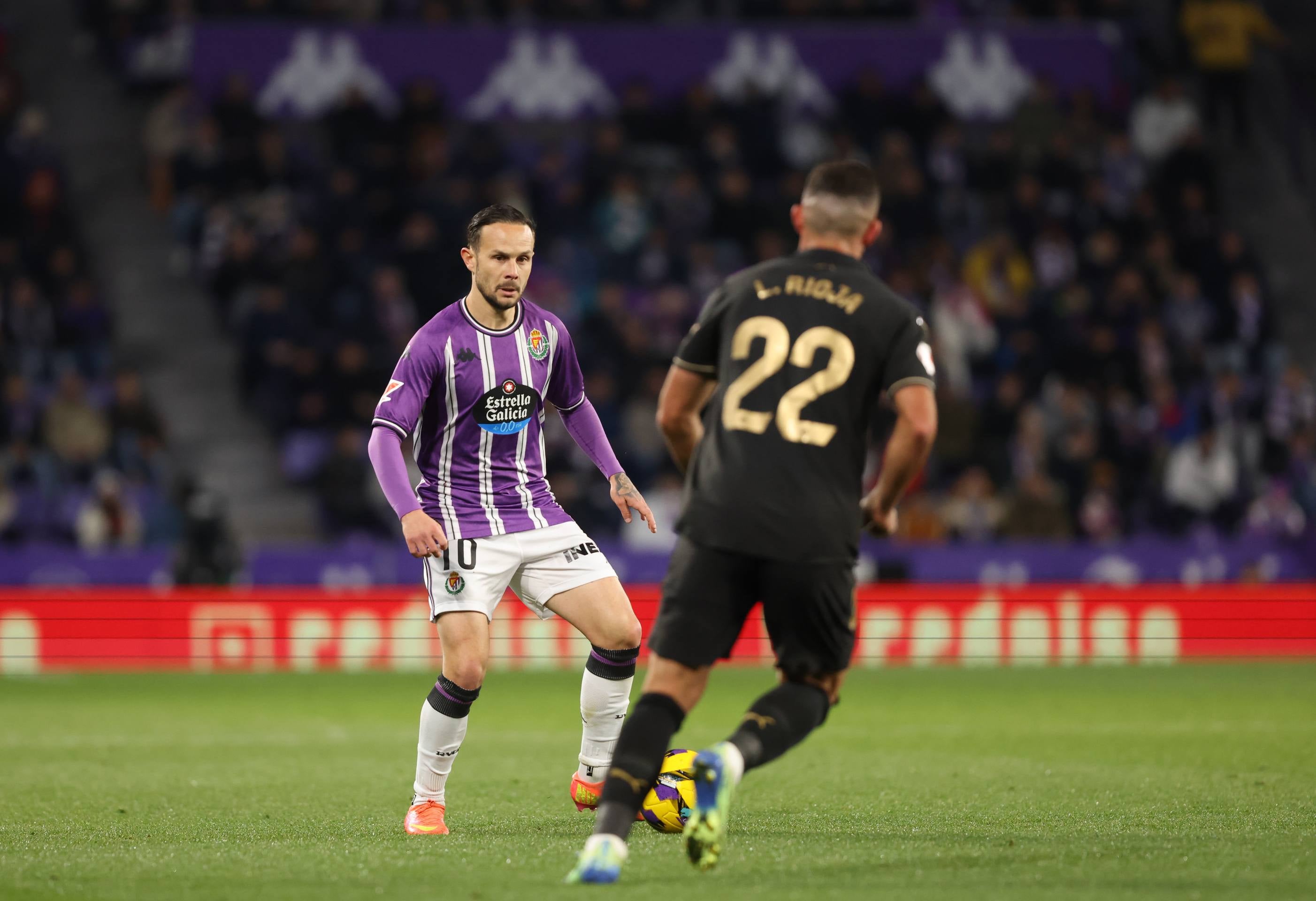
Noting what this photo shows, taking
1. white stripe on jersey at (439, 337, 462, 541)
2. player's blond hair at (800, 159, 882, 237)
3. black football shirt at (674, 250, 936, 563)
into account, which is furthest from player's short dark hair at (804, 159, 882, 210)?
white stripe on jersey at (439, 337, 462, 541)

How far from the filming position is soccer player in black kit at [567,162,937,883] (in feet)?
16.8

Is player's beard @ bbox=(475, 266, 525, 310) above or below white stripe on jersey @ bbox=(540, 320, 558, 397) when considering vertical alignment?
above

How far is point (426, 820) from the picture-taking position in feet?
21.3

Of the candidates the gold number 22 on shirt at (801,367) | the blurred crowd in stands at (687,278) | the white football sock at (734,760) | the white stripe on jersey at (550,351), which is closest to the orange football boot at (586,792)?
the white stripe on jersey at (550,351)

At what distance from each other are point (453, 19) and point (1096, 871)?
18072 millimetres

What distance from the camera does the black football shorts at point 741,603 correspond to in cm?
515

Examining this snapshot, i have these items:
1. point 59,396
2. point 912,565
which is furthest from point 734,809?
point 59,396

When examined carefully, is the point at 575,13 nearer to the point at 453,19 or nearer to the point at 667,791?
the point at 453,19

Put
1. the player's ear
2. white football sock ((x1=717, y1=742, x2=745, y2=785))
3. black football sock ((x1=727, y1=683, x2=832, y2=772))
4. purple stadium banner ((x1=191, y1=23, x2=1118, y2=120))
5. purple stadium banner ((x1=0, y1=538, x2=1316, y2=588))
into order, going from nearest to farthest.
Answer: white football sock ((x1=717, y1=742, x2=745, y2=785)), black football sock ((x1=727, y1=683, x2=832, y2=772)), the player's ear, purple stadium banner ((x1=0, y1=538, x2=1316, y2=588)), purple stadium banner ((x1=191, y1=23, x2=1118, y2=120))

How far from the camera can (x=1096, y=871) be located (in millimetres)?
5395

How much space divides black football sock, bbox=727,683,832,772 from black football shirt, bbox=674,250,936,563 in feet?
1.52

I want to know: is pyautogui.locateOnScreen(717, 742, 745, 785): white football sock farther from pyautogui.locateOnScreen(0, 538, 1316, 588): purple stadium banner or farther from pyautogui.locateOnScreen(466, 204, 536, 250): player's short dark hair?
pyautogui.locateOnScreen(0, 538, 1316, 588): purple stadium banner

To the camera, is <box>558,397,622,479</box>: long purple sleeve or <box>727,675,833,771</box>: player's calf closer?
<box>727,675,833,771</box>: player's calf

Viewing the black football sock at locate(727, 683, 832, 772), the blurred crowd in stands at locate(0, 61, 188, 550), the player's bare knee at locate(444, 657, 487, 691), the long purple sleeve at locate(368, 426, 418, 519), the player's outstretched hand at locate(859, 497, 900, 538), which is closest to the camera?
the black football sock at locate(727, 683, 832, 772)
